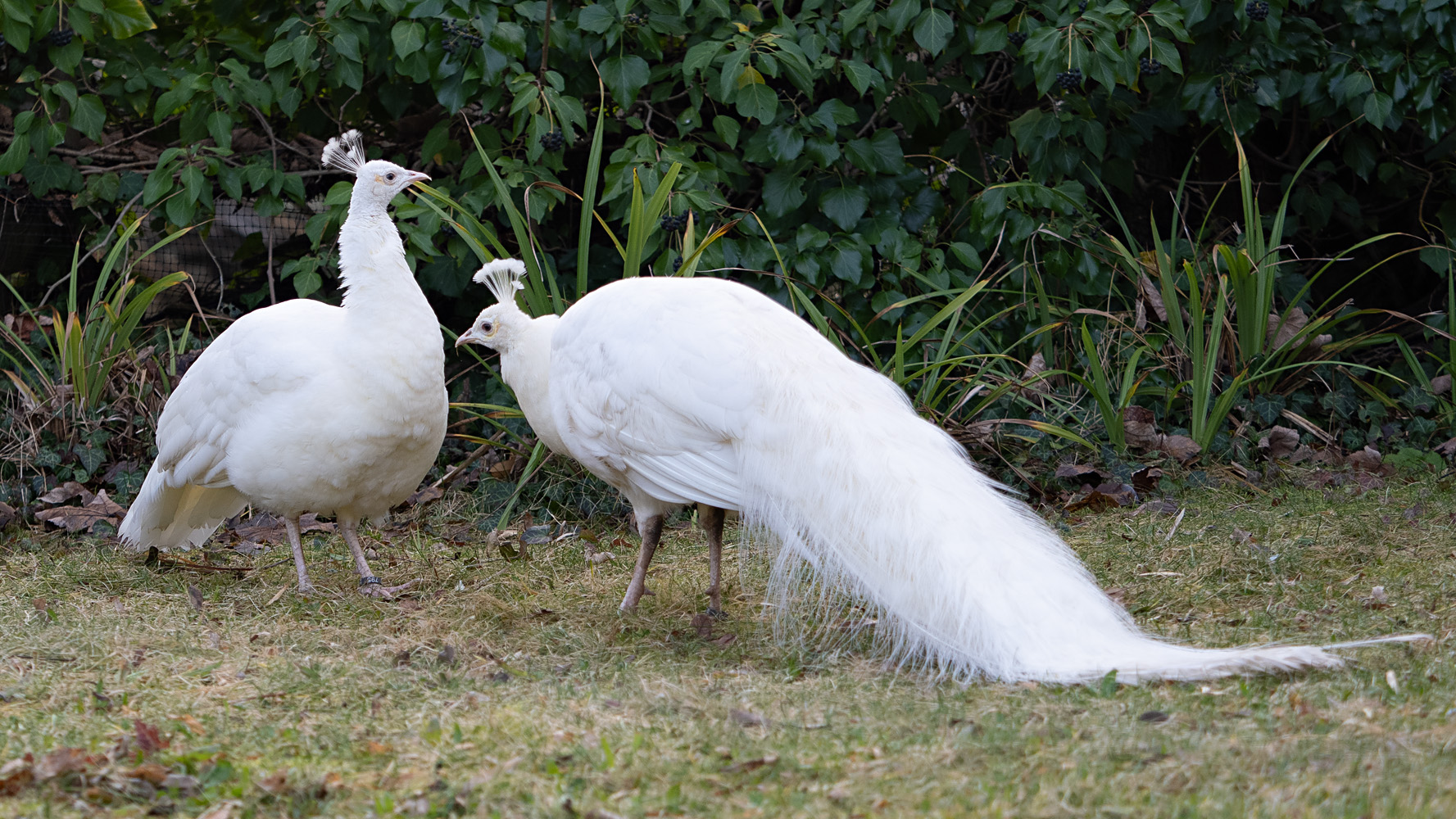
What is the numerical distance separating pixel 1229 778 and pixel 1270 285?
373cm

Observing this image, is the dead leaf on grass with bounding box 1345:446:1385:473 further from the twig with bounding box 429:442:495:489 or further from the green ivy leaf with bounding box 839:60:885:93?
the twig with bounding box 429:442:495:489

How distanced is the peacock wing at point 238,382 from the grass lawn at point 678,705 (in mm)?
438

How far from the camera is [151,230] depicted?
6.59m

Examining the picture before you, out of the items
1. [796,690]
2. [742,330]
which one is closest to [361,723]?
[796,690]

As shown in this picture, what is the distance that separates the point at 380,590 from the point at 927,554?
6.52 feet

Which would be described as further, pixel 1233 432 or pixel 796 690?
pixel 1233 432

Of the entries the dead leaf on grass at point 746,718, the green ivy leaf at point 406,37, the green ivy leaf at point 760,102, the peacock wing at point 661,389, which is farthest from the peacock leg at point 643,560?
the green ivy leaf at point 406,37

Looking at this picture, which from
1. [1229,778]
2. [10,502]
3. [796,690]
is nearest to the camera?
[1229,778]

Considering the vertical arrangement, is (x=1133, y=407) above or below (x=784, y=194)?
below

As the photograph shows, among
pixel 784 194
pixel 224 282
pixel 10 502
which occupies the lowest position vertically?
pixel 10 502

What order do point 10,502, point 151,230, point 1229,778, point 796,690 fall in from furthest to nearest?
point 151,230
point 10,502
point 796,690
point 1229,778

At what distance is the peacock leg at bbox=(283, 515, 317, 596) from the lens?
416 centimetres

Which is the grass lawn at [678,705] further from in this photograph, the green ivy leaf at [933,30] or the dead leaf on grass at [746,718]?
the green ivy leaf at [933,30]

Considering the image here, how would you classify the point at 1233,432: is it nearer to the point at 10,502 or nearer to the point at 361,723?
the point at 361,723
